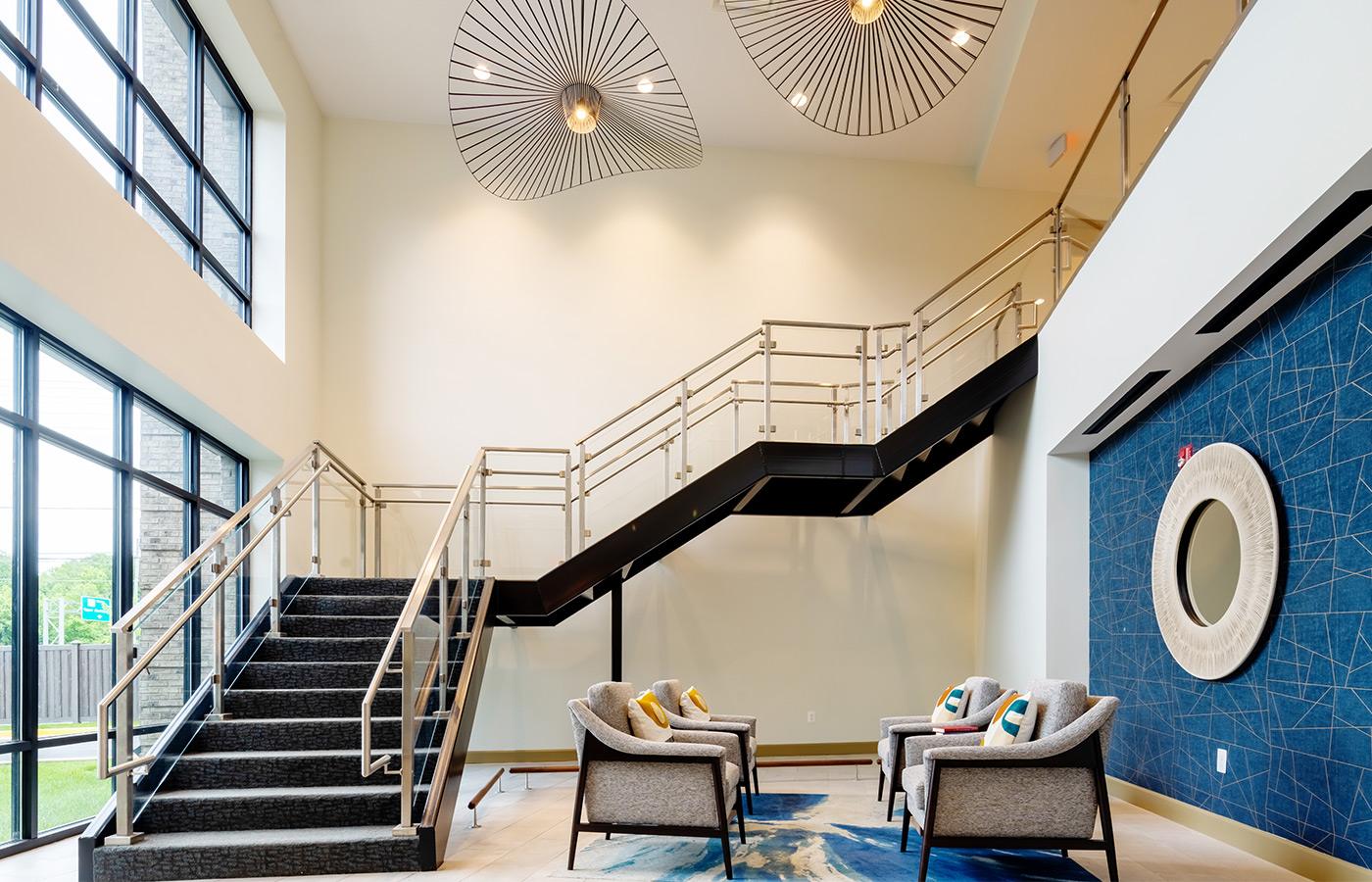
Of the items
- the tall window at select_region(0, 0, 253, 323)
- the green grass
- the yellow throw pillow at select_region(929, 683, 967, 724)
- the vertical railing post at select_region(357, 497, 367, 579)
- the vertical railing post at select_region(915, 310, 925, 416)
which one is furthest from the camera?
the vertical railing post at select_region(357, 497, 367, 579)

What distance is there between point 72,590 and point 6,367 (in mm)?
1441

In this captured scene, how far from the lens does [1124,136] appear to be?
637 cm

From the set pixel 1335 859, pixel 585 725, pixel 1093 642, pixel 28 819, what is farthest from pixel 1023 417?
pixel 28 819

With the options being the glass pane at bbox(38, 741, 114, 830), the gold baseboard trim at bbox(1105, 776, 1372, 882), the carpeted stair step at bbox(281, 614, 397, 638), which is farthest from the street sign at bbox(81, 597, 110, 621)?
the gold baseboard trim at bbox(1105, 776, 1372, 882)

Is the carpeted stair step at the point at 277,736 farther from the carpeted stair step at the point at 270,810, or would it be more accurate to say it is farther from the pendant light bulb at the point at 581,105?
the pendant light bulb at the point at 581,105

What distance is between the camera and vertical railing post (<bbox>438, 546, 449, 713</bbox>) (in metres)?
5.84

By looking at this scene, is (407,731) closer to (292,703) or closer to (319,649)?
(292,703)

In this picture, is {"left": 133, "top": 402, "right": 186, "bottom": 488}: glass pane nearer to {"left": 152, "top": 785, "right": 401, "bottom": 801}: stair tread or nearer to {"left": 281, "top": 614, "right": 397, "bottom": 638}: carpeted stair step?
{"left": 281, "top": 614, "right": 397, "bottom": 638}: carpeted stair step

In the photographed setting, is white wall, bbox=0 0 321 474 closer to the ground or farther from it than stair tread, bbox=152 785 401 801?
farther from it

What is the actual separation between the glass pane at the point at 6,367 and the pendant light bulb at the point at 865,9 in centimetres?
467

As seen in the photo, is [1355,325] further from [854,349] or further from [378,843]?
[854,349]

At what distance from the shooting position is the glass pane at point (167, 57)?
7109mm

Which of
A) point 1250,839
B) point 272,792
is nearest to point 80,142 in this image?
point 272,792

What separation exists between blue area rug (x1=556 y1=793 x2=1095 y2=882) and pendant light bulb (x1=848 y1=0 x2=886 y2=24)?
4005 mm
